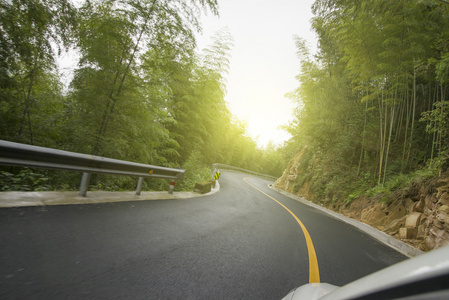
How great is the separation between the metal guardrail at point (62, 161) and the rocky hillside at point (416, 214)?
25.0ft

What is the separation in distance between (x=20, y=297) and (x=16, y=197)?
2358mm

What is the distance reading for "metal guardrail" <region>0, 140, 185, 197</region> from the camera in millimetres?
2971

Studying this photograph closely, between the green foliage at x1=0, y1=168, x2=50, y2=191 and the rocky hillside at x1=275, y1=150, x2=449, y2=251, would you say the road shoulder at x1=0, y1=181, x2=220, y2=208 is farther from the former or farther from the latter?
the rocky hillside at x1=275, y1=150, x2=449, y2=251

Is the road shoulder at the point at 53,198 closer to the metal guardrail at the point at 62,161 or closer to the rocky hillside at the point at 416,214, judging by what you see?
the metal guardrail at the point at 62,161

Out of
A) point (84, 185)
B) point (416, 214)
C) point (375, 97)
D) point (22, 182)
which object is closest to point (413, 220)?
point (416, 214)

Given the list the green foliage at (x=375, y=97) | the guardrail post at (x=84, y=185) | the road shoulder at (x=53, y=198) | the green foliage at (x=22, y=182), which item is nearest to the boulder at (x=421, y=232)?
the green foliage at (x=375, y=97)

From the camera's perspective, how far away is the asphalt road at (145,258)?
177 cm

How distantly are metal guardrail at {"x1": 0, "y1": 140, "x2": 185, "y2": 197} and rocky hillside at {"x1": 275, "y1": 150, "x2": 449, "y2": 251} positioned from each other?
7.63m

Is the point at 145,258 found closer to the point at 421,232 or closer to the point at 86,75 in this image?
the point at 86,75

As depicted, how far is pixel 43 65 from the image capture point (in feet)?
17.6

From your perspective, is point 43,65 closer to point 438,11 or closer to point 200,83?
point 200,83

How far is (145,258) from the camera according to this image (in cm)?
238

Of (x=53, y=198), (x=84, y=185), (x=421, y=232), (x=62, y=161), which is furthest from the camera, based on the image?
(x=421, y=232)

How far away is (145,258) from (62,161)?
2.52 metres
